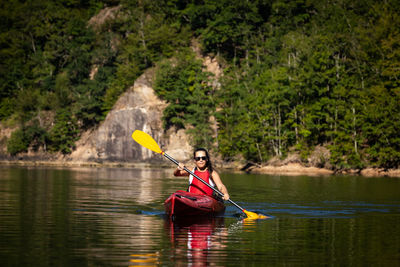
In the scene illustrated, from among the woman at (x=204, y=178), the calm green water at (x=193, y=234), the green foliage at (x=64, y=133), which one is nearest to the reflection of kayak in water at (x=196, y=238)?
the calm green water at (x=193, y=234)

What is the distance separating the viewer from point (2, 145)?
80625 millimetres

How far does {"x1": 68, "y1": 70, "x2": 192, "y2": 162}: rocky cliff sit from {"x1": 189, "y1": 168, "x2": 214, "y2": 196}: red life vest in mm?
50728

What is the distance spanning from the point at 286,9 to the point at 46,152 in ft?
117

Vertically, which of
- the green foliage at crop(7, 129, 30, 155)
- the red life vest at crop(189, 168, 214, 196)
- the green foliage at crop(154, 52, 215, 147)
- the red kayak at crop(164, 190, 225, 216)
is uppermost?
the green foliage at crop(154, 52, 215, 147)

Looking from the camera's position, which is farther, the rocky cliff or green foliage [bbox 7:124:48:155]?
green foliage [bbox 7:124:48:155]

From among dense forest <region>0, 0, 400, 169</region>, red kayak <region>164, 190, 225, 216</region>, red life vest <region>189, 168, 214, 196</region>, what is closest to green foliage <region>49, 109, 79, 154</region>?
dense forest <region>0, 0, 400, 169</region>

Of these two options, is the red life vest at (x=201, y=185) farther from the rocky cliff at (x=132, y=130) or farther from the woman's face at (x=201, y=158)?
the rocky cliff at (x=132, y=130)

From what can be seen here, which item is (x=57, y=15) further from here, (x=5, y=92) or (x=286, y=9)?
(x=286, y=9)

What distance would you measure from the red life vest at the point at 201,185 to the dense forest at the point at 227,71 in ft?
103

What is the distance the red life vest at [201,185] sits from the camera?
16.3 metres

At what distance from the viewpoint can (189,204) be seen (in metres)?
14.9

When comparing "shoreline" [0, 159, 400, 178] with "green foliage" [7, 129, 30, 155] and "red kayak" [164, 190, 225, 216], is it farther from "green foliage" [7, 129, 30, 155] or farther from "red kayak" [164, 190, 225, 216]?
"red kayak" [164, 190, 225, 216]

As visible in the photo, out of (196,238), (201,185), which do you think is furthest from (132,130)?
(196,238)

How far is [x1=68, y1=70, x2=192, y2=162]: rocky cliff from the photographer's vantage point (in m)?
69.2
